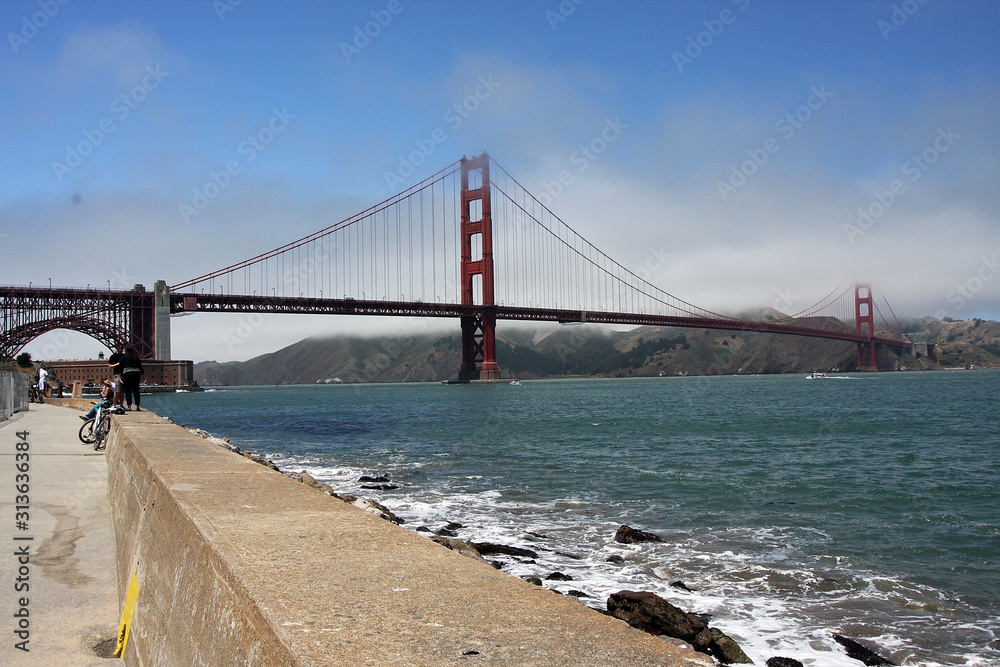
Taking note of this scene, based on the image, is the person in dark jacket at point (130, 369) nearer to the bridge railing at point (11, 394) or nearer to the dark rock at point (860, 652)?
the bridge railing at point (11, 394)

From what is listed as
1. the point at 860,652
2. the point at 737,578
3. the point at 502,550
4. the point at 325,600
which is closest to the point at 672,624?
the point at 860,652

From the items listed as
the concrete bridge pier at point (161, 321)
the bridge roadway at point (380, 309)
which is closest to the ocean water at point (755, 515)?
the bridge roadway at point (380, 309)

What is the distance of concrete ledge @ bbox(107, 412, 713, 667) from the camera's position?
1.91m

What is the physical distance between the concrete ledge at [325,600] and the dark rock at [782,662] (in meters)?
2.93

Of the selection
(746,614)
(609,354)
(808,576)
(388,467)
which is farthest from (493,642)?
(609,354)

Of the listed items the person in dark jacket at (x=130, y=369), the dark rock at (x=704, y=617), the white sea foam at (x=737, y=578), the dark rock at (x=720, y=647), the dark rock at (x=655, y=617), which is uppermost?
the person in dark jacket at (x=130, y=369)

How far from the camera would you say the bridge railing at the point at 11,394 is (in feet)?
53.5

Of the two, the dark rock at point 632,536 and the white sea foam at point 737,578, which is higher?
the dark rock at point 632,536

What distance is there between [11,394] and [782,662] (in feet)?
62.2

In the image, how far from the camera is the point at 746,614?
5.96 metres

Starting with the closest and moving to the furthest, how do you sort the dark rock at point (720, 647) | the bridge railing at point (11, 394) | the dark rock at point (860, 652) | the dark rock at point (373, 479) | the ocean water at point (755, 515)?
1. the dark rock at point (720, 647)
2. the dark rock at point (860, 652)
3. the ocean water at point (755, 515)
4. the dark rock at point (373, 479)
5. the bridge railing at point (11, 394)

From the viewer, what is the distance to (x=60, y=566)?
4812mm

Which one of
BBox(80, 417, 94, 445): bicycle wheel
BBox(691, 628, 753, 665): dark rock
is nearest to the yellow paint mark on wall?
BBox(691, 628, 753, 665): dark rock

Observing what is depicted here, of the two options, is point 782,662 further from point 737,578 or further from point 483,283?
point 483,283
